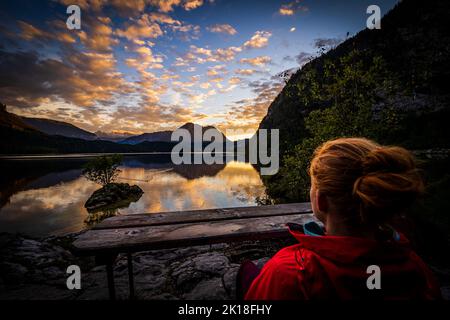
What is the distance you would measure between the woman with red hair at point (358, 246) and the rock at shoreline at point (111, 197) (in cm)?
1961

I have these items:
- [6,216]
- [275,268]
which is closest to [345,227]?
[275,268]

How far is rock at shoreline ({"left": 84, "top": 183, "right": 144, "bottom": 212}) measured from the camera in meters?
18.1

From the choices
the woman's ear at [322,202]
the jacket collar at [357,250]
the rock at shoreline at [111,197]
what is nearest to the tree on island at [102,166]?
the rock at shoreline at [111,197]

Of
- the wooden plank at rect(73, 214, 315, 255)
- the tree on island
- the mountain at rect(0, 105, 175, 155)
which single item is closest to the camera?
the wooden plank at rect(73, 214, 315, 255)

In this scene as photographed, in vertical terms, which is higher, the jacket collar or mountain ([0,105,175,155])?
mountain ([0,105,175,155])

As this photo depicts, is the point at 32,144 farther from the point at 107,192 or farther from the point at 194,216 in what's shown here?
the point at 194,216

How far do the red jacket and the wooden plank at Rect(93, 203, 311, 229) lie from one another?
2.16 m

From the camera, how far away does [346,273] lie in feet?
3.18

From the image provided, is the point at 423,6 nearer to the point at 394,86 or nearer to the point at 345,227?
the point at 394,86

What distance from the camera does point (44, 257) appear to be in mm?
5938

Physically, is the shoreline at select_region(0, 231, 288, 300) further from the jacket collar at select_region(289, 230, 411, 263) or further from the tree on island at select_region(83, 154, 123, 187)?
the tree on island at select_region(83, 154, 123, 187)

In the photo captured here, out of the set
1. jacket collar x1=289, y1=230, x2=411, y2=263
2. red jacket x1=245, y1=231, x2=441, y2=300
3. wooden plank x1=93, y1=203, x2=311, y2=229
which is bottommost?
wooden plank x1=93, y1=203, x2=311, y2=229

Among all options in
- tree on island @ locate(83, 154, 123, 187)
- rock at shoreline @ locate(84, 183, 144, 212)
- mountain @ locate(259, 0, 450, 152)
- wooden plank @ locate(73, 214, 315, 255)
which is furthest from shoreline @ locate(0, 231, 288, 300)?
tree on island @ locate(83, 154, 123, 187)
